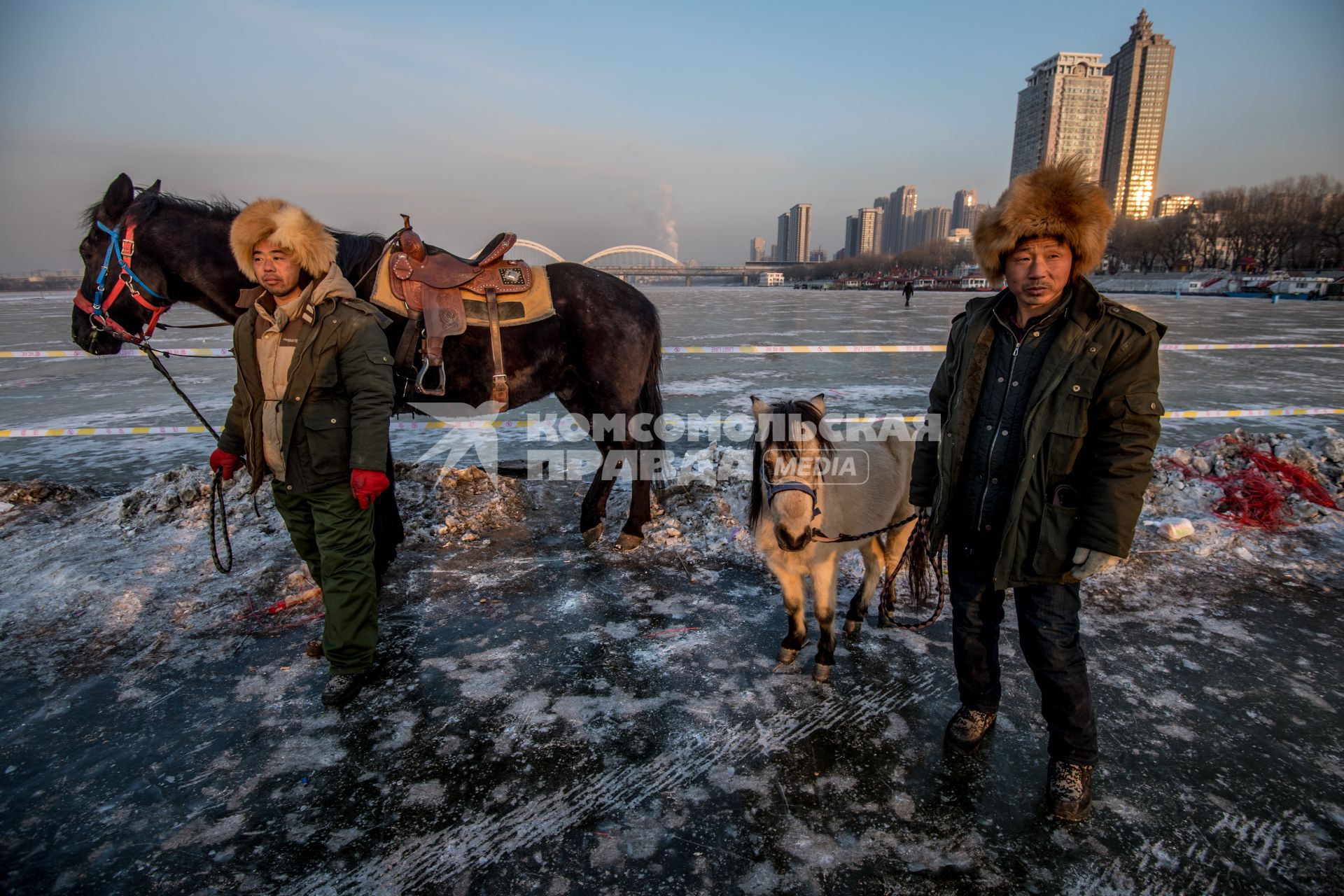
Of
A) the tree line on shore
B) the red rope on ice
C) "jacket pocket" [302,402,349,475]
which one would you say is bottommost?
the red rope on ice

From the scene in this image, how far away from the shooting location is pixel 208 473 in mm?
5453

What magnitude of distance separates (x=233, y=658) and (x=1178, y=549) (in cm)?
619

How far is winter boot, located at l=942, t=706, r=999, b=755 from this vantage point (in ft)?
8.82

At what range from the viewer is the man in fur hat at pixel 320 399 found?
287 cm

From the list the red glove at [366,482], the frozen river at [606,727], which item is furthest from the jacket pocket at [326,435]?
the frozen river at [606,727]

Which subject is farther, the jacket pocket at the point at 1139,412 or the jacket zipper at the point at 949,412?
the jacket zipper at the point at 949,412

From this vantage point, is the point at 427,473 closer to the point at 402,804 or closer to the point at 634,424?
the point at 634,424

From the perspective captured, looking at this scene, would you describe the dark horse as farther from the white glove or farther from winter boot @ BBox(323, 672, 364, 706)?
the white glove

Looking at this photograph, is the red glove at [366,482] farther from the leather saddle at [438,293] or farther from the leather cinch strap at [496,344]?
the leather cinch strap at [496,344]

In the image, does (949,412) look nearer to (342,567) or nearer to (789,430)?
(789,430)

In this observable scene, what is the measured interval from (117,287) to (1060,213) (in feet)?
17.4

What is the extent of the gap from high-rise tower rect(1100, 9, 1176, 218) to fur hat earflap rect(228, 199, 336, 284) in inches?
7011

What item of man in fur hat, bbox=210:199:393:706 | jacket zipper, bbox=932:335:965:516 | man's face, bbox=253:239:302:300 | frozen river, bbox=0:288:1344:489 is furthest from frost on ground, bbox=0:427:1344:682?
man's face, bbox=253:239:302:300

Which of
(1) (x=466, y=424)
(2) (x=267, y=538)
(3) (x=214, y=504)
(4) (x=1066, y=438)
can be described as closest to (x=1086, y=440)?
(4) (x=1066, y=438)
